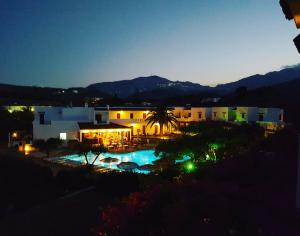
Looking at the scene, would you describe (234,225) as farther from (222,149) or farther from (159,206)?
(222,149)

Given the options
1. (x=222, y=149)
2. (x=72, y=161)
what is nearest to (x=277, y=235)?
(x=222, y=149)

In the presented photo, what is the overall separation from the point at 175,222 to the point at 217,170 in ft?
11.3

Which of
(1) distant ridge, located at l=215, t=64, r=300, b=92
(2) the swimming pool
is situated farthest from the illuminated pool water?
(1) distant ridge, located at l=215, t=64, r=300, b=92

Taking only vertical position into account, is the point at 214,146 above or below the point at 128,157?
above

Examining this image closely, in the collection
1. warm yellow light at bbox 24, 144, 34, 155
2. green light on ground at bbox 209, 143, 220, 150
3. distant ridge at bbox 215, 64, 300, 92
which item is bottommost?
warm yellow light at bbox 24, 144, 34, 155

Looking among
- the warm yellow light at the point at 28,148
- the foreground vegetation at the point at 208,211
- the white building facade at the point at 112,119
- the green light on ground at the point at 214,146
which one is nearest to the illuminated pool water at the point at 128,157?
the warm yellow light at the point at 28,148

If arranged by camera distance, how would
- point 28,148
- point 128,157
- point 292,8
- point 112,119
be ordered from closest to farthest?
point 292,8 → point 128,157 → point 28,148 → point 112,119

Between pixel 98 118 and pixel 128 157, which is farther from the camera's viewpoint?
pixel 98 118

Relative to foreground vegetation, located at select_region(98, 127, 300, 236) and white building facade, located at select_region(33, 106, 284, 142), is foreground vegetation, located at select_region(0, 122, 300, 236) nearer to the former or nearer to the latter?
foreground vegetation, located at select_region(98, 127, 300, 236)

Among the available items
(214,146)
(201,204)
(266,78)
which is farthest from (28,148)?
(266,78)

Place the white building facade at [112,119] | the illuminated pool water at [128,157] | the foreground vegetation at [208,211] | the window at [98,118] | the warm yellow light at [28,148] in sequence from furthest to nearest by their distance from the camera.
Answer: the window at [98,118]
the white building facade at [112,119]
the warm yellow light at [28,148]
the illuminated pool water at [128,157]
the foreground vegetation at [208,211]

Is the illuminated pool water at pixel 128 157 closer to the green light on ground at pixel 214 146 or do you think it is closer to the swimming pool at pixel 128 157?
the swimming pool at pixel 128 157

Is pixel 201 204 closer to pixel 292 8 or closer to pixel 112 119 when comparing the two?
pixel 292 8

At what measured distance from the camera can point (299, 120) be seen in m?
4.22
